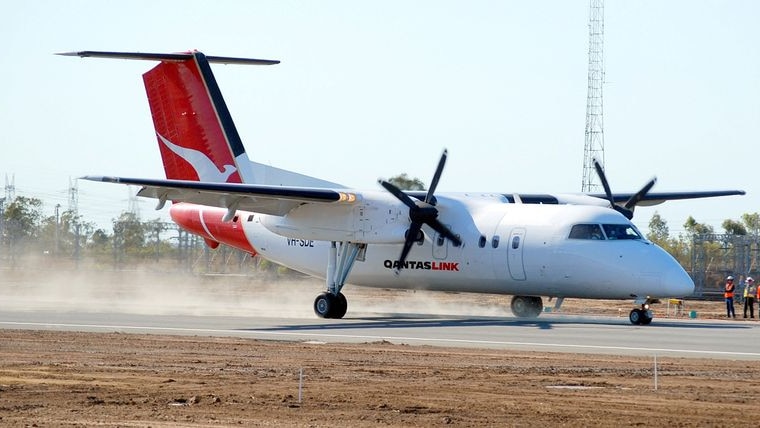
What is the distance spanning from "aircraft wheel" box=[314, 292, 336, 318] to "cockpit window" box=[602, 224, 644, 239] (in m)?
7.73

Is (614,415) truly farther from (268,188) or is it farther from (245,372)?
(268,188)

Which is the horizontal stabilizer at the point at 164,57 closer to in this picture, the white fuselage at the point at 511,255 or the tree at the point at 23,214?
the white fuselage at the point at 511,255

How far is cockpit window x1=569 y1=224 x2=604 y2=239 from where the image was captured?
2880 centimetres

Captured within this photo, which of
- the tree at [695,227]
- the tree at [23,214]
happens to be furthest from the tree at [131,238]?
the tree at [695,227]

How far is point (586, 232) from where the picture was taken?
28938 millimetres

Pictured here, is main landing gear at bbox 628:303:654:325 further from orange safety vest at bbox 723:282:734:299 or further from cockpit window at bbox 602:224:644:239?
orange safety vest at bbox 723:282:734:299

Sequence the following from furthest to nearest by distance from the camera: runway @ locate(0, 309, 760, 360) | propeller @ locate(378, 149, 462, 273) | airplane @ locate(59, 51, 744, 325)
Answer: propeller @ locate(378, 149, 462, 273), airplane @ locate(59, 51, 744, 325), runway @ locate(0, 309, 760, 360)

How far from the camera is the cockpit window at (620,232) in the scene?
28766mm

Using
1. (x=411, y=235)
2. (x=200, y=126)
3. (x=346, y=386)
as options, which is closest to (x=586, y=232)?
(x=411, y=235)

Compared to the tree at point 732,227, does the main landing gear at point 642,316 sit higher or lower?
lower

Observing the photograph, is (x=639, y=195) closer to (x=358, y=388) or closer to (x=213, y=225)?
(x=213, y=225)

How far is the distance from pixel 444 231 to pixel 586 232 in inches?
159

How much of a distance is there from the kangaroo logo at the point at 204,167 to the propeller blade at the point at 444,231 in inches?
282

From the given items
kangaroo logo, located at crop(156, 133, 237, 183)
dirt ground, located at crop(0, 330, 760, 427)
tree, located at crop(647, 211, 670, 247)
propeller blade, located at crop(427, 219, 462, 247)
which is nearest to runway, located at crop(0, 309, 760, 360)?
dirt ground, located at crop(0, 330, 760, 427)
